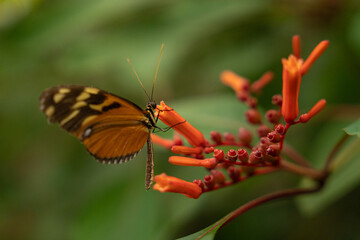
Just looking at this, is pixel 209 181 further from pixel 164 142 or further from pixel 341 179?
pixel 341 179

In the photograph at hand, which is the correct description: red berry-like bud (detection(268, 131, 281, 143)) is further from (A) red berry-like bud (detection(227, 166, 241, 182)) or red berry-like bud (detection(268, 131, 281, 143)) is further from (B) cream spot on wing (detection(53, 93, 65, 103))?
(B) cream spot on wing (detection(53, 93, 65, 103))

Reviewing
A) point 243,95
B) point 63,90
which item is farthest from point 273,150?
point 63,90

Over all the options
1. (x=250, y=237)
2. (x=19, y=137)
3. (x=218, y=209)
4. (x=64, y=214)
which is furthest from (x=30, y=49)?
(x=250, y=237)

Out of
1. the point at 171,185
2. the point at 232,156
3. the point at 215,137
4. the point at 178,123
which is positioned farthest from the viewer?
the point at 215,137

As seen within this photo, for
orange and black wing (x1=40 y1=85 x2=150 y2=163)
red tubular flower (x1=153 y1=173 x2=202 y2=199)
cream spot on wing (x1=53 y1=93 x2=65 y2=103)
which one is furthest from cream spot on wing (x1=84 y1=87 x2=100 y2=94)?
red tubular flower (x1=153 y1=173 x2=202 y2=199)

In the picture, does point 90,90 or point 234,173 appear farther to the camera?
point 90,90
